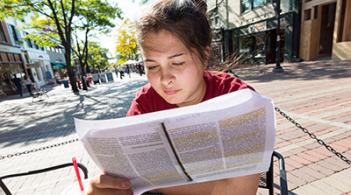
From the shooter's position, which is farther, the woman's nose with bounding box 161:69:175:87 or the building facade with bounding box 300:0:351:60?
the building facade with bounding box 300:0:351:60

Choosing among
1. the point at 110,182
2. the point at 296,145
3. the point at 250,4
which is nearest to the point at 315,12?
the point at 250,4

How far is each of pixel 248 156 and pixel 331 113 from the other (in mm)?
3857

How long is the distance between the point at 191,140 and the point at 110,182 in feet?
1.13

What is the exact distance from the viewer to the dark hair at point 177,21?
1.05 m

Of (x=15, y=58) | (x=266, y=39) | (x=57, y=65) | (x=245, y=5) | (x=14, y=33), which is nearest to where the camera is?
(x=266, y=39)

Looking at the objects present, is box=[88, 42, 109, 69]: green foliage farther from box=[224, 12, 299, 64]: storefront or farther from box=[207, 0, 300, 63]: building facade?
box=[224, 12, 299, 64]: storefront

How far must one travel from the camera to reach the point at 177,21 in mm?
1048

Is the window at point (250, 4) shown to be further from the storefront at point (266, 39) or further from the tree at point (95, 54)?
the tree at point (95, 54)

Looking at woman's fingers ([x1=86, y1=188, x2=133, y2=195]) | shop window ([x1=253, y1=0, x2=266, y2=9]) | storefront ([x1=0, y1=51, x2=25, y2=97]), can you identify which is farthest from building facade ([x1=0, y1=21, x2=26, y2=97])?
woman's fingers ([x1=86, y1=188, x2=133, y2=195])

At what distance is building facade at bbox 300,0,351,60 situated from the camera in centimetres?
1168

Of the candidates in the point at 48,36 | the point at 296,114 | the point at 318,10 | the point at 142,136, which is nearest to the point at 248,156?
the point at 142,136

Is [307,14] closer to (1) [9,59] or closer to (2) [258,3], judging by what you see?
(2) [258,3]

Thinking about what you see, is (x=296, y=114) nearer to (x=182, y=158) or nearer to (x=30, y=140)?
(x=182, y=158)

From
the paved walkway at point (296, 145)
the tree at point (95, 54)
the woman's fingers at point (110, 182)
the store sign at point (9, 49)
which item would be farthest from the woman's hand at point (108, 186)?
the tree at point (95, 54)
